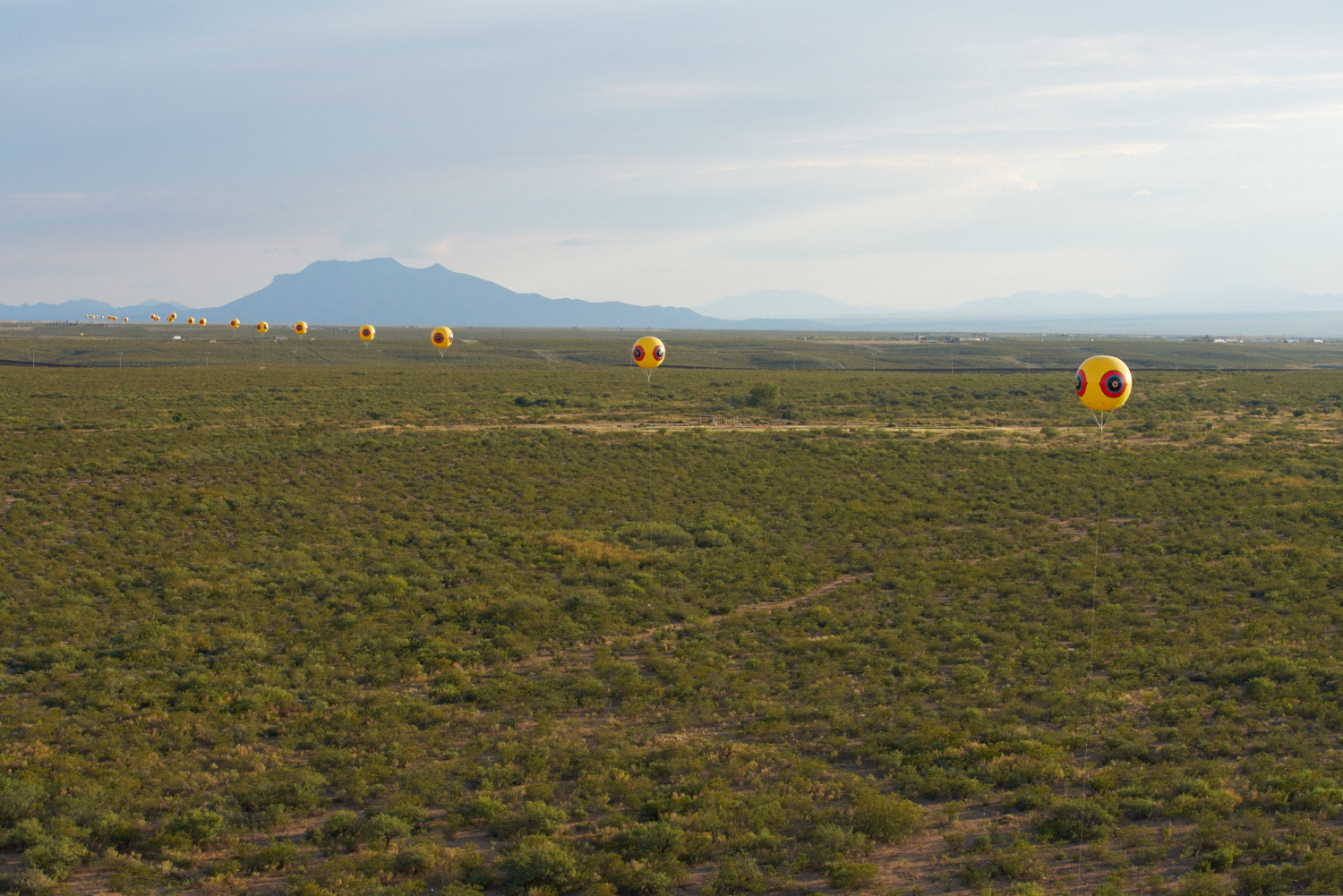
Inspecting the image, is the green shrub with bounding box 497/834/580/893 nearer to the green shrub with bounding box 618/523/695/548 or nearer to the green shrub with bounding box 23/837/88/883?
the green shrub with bounding box 23/837/88/883

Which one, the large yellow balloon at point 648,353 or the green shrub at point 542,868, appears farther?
the large yellow balloon at point 648,353

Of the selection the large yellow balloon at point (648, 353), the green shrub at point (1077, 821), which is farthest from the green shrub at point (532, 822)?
the large yellow balloon at point (648, 353)

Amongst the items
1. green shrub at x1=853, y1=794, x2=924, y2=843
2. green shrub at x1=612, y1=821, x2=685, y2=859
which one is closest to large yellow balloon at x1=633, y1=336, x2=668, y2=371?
green shrub at x1=853, y1=794, x2=924, y2=843

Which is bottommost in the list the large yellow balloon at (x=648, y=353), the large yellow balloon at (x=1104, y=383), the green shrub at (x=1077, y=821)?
the green shrub at (x=1077, y=821)

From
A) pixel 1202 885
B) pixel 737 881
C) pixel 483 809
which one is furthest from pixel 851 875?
pixel 483 809

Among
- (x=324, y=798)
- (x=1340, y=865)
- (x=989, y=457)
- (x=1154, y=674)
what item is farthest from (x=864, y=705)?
(x=989, y=457)

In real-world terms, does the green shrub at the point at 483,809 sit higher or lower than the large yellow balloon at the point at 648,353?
lower

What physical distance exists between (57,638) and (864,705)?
50.5 ft

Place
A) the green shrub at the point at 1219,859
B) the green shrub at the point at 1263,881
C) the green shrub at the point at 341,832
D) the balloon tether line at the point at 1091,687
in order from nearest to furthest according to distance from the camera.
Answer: the green shrub at the point at 1263,881 < the green shrub at the point at 1219,859 < the green shrub at the point at 341,832 < the balloon tether line at the point at 1091,687

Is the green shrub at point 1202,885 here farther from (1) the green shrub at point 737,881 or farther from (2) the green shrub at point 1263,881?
(1) the green shrub at point 737,881

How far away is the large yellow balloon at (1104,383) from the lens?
22.7 m

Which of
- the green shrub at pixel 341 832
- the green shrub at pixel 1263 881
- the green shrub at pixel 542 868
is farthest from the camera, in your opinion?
the green shrub at pixel 341 832

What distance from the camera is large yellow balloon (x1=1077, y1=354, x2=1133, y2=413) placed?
22.7 m

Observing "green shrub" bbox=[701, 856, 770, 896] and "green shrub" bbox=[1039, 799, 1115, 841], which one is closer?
"green shrub" bbox=[701, 856, 770, 896]
